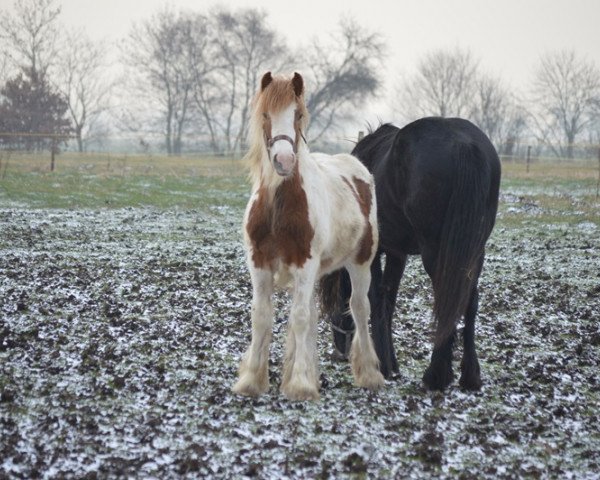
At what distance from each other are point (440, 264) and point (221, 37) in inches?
2008

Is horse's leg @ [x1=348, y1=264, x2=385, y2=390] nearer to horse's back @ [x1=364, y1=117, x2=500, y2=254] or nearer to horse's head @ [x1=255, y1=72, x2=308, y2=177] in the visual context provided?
horse's back @ [x1=364, y1=117, x2=500, y2=254]

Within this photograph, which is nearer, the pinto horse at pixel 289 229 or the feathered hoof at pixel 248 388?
the pinto horse at pixel 289 229

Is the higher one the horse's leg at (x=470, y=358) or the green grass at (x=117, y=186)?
the green grass at (x=117, y=186)

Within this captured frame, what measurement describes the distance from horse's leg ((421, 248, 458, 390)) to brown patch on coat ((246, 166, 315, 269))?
0.99 m

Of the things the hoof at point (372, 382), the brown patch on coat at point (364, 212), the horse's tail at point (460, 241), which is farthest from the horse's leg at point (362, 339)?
the horse's tail at point (460, 241)

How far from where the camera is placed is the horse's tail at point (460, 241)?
16.6ft

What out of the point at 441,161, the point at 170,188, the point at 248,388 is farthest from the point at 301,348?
the point at 170,188

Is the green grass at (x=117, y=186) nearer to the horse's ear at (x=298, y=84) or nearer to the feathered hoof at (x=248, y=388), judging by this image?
the feathered hoof at (x=248, y=388)

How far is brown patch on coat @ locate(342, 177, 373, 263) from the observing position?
5.55 meters

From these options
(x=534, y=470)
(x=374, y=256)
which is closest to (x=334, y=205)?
(x=374, y=256)

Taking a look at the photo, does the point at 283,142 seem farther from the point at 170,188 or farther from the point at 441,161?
the point at 170,188

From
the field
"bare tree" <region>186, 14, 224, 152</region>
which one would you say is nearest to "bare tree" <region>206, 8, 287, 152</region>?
"bare tree" <region>186, 14, 224, 152</region>

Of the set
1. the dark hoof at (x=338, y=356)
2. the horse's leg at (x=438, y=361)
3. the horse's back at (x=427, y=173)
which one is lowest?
the dark hoof at (x=338, y=356)

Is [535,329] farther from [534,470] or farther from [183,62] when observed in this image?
[183,62]
